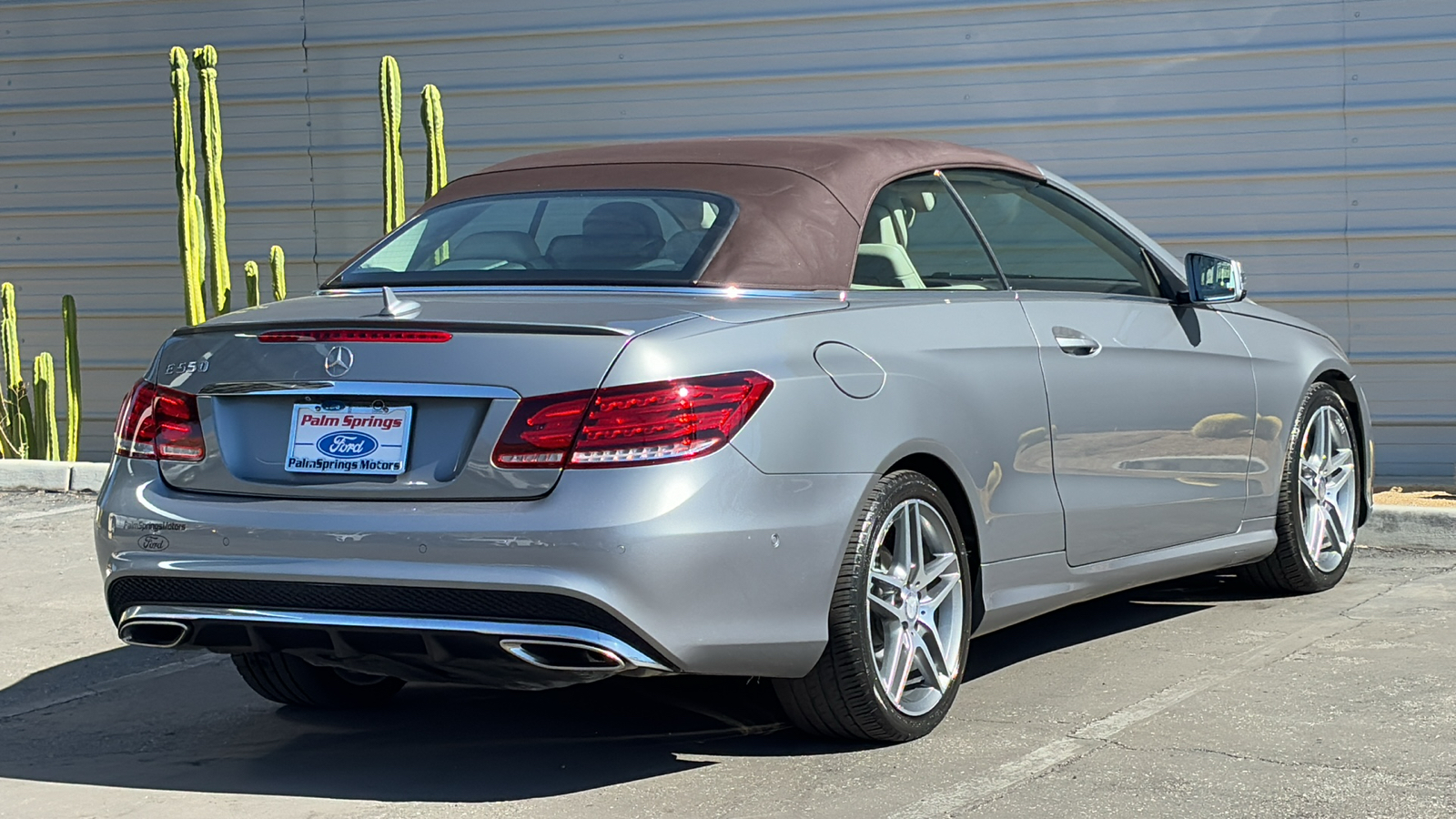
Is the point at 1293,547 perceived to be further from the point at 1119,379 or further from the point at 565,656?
the point at 565,656

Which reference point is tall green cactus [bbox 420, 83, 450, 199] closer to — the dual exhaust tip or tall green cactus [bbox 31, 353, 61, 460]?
tall green cactus [bbox 31, 353, 61, 460]

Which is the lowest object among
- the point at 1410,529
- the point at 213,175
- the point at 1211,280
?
the point at 1410,529

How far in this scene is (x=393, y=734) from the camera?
4684mm

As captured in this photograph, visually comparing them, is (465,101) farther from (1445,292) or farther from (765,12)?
(1445,292)

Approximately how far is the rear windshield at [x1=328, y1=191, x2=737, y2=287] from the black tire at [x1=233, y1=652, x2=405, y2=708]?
1.00 m

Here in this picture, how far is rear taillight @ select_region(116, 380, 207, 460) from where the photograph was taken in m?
4.09

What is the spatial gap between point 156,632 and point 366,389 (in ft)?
2.48

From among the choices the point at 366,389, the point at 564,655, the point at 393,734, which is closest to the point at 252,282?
the point at 393,734

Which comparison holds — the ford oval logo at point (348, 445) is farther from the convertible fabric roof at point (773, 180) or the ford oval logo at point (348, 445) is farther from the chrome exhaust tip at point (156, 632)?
the convertible fabric roof at point (773, 180)

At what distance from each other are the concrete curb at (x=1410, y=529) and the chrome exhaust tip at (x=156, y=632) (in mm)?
4886

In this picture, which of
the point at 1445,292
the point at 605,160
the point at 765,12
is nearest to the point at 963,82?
the point at 765,12

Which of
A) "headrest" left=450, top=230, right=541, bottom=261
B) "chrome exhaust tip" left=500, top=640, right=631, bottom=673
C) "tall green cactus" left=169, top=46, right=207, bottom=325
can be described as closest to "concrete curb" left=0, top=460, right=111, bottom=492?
"tall green cactus" left=169, top=46, right=207, bottom=325

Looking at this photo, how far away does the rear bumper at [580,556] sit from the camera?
368 cm

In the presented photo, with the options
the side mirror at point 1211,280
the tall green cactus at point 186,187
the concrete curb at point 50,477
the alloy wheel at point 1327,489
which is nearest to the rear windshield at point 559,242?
the side mirror at point 1211,280
